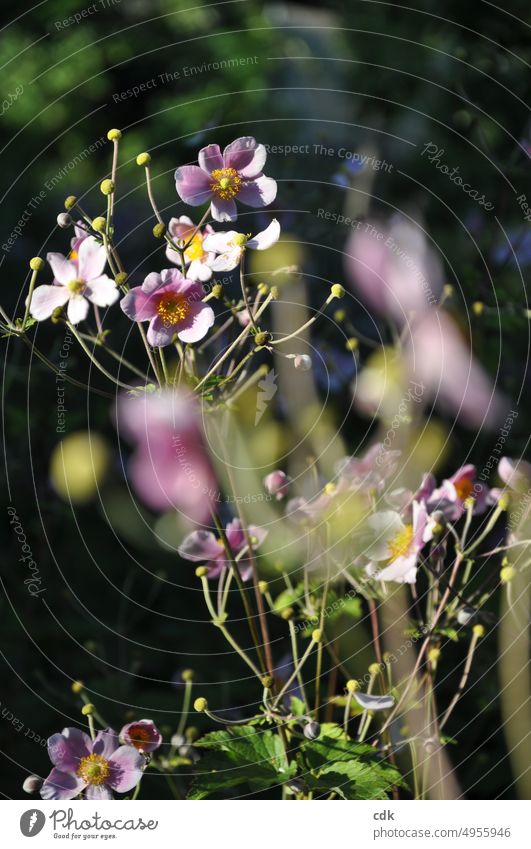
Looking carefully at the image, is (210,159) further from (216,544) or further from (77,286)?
(216,544)

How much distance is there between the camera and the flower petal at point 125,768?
1.61 ft

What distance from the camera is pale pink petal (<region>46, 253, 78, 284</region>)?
0.49 meters

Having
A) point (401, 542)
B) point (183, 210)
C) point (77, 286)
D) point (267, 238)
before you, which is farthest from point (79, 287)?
point (183, 210)

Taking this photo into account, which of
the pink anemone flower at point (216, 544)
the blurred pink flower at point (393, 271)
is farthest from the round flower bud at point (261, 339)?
the blurred pink flower at point (393, 271)

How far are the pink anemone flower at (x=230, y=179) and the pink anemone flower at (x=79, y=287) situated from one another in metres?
0.06

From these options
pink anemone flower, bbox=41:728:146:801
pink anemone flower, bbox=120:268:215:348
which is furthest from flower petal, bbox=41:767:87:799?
pink anemone flower, bbox=120:268:215:348

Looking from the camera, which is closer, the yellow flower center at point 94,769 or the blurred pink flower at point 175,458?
the yellow flower center at point 94,769

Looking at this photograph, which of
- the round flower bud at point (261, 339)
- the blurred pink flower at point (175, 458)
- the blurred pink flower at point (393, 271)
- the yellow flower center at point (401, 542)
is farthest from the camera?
the blurred pink flower at point (393, 271)

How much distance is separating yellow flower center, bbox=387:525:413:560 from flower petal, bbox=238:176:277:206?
0.20 metres

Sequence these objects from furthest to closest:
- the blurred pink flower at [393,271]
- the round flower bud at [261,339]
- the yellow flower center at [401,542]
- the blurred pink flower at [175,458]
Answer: the blurred pink flower at [393,271] → the blurred pink flower at [175,458] → the yellow flower center at [401,542] → the round flower bud at [261,339]

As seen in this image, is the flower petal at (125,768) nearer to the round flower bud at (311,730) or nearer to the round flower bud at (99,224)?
the round flower bud at (311,730)

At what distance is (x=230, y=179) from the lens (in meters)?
0.48

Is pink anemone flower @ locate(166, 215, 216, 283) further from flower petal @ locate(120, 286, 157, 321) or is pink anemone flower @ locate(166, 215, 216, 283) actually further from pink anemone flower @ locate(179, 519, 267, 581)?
pink anemone flower @ locate(179, 519, 267, 581)

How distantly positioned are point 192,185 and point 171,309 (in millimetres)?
66
